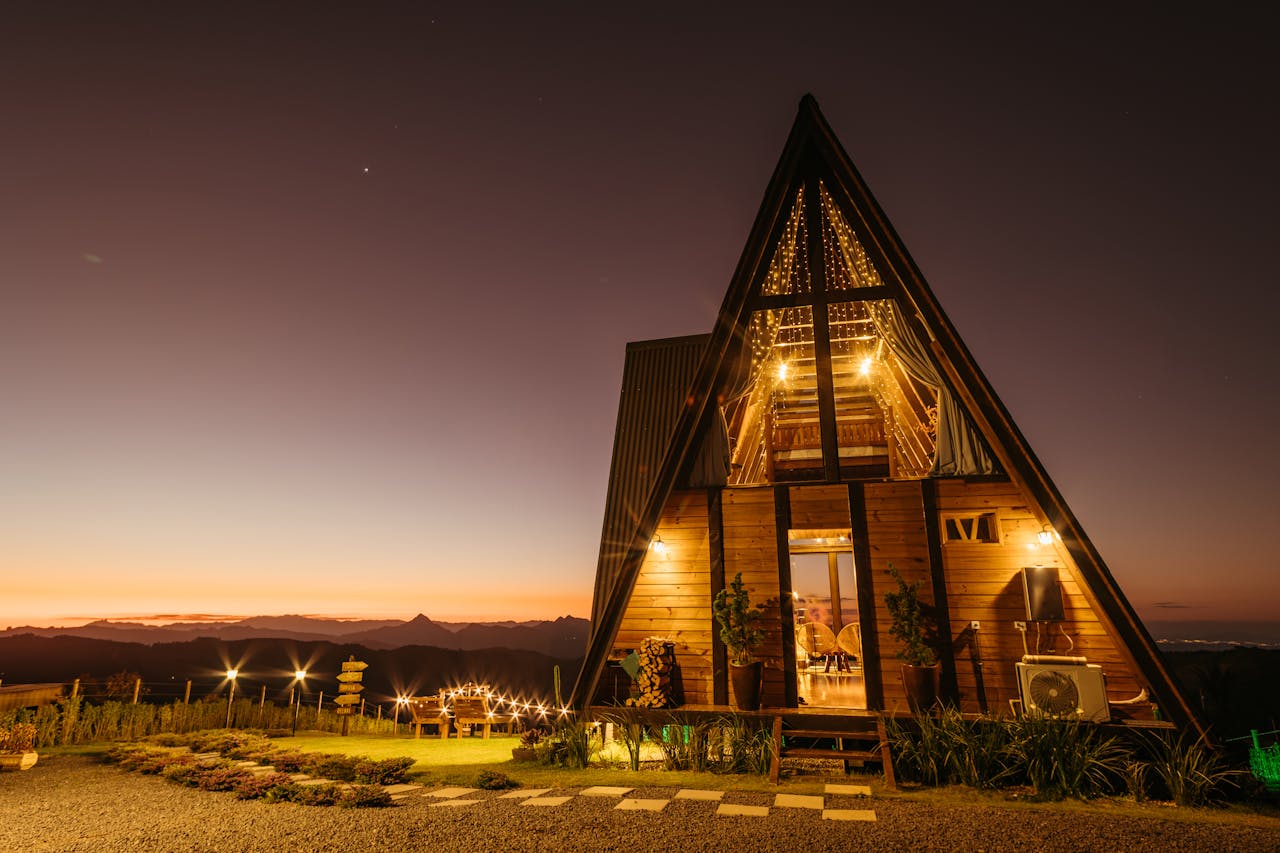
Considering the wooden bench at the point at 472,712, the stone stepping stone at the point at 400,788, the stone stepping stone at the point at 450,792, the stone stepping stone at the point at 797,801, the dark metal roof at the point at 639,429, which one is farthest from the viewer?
the wooden bench at the point at 472,712

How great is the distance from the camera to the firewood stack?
7844 millimetres

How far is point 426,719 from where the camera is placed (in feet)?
40.9

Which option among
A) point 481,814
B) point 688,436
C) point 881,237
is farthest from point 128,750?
point 881,237

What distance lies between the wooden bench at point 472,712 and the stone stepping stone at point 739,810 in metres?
8.23

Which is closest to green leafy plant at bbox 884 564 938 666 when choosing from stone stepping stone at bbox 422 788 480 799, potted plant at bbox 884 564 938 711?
potted plant at bbox 884 564 938 711

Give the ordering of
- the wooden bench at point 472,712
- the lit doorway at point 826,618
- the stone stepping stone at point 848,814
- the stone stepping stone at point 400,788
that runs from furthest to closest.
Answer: the wooden bench at point 472,712, the lit doorway at point 826,618, the stone stepping stone at point 400,788, the stone stepping stone at point 848,814

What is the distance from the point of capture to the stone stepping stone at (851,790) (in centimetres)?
574

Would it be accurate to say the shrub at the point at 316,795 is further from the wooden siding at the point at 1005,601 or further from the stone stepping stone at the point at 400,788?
the wooden siding at the point at 1005,601

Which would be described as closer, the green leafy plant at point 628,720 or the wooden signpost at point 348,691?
the green leafy plant at point 628,720

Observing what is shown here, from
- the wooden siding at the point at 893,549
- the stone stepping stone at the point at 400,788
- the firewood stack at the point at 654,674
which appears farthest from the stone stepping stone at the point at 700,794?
the wooden siding at the point at 893,549

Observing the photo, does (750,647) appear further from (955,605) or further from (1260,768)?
(1260,768)

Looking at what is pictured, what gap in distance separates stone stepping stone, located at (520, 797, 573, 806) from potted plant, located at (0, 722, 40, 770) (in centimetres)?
691

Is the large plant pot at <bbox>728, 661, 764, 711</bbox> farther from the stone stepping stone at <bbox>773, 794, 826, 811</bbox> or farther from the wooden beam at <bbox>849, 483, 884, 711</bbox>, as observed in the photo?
the stone stepping stone at <bbox>773, 794, 826, 811</bbox>

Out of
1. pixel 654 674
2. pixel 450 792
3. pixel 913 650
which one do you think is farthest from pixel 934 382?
pixel 450 792
